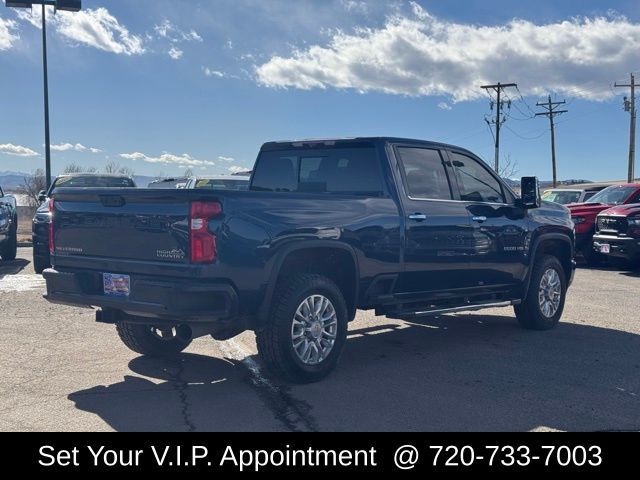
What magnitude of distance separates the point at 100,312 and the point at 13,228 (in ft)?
35.0

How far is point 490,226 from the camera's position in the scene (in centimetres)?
761

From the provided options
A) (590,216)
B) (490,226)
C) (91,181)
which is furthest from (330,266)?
(590,216)

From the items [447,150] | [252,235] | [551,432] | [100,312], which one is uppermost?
[447,150]

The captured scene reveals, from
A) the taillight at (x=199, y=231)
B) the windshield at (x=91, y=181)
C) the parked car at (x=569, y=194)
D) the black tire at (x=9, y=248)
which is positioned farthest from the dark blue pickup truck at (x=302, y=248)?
the parked car at (x=569, y=194)

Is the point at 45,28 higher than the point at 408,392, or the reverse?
the point at 45,28

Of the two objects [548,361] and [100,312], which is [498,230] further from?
[100,312]

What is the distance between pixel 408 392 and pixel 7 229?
38.4 ft

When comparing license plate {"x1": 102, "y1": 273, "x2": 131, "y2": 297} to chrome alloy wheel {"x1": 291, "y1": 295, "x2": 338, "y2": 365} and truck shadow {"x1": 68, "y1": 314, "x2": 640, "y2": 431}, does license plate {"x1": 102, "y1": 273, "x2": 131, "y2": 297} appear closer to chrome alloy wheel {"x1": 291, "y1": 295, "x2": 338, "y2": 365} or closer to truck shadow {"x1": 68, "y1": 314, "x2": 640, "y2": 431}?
truck shadow {"x1": 68, "y1": 314, "x2": 640, "y2": 431}

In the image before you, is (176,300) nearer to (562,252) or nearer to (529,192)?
(529,192)

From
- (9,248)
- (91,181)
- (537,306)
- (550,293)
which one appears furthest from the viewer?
(9,248)

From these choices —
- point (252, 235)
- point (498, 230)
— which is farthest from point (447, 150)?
point (252, 235)

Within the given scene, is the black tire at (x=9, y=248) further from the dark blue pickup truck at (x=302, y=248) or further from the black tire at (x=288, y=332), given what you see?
the black tire at (x=288, y=332)

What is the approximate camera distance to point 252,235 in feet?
17.7

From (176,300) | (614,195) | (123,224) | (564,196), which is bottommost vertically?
(176,300)
